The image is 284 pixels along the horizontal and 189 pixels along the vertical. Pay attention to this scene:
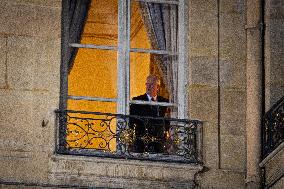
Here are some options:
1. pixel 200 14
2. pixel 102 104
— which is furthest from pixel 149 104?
pixel 102 104

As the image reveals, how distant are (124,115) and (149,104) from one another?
1.39ft

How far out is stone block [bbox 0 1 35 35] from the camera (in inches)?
448

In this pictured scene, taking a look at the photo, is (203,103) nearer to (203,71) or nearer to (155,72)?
(203,71)

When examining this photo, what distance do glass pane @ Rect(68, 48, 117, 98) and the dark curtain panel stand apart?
197 centimetres

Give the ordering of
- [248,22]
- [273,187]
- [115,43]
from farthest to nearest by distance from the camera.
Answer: [115,43] < [248,22] < [273,187]

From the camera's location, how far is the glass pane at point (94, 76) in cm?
1398

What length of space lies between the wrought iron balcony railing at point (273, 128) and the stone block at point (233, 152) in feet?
0.96

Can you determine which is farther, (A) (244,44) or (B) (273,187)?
(A) (244,44)

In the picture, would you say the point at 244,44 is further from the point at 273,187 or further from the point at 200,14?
the point at 273,187

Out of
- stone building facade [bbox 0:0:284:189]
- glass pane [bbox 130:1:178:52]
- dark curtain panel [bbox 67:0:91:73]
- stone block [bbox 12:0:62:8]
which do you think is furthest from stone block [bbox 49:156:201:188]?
stone block [bbox 12:0:62:8]

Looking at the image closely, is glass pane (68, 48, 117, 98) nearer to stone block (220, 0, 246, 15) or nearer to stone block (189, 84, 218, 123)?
stone block (220, 0, 246, 15)

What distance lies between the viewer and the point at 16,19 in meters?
11.4

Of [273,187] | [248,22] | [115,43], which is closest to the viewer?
[273,187]

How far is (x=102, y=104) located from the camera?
1373 centimetres
